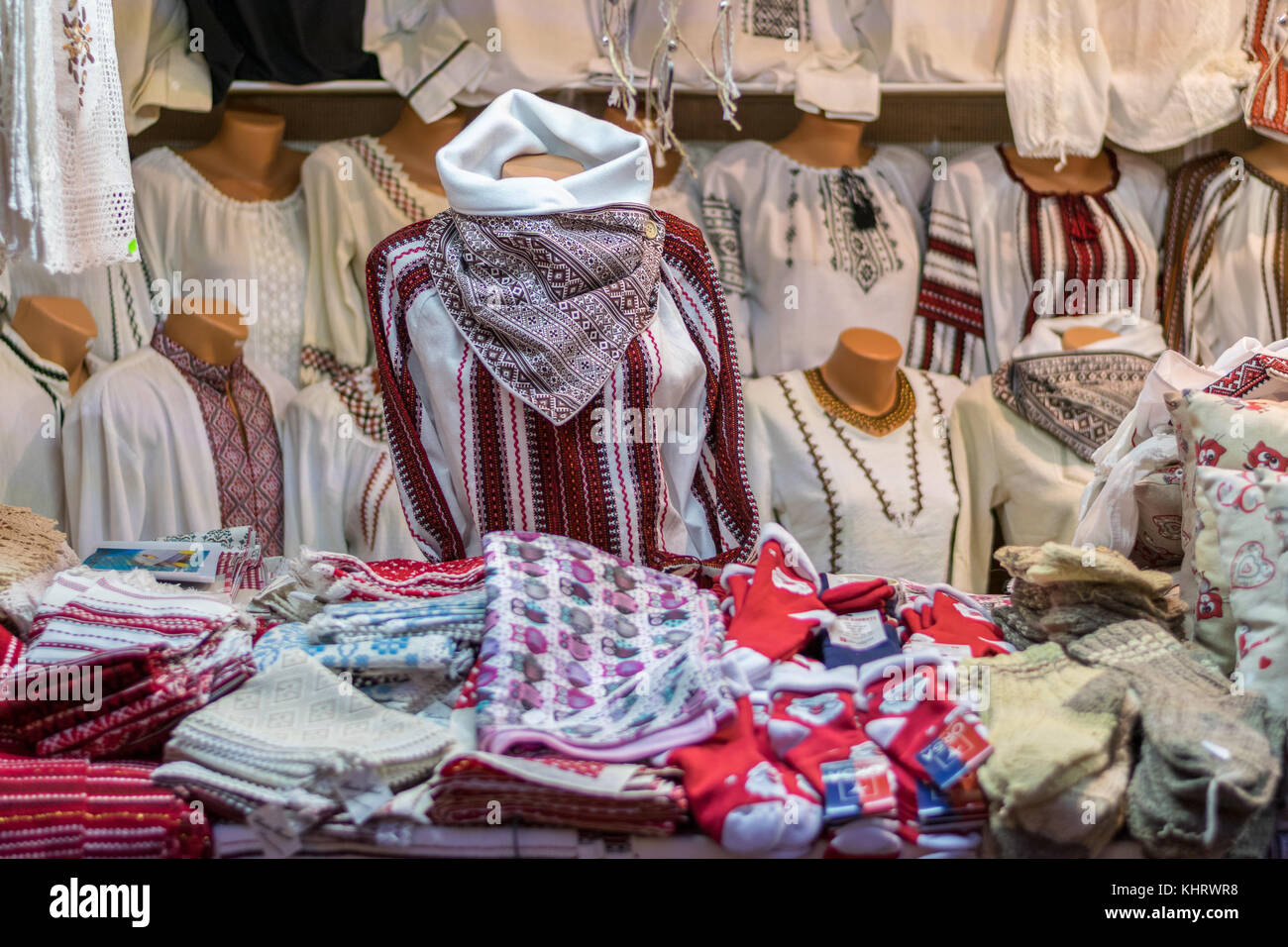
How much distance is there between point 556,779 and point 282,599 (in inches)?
21.2

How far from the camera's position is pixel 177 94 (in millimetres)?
2729

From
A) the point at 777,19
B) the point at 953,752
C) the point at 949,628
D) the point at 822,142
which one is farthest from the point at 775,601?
the point at 777,19

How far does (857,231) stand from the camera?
2.94 metres

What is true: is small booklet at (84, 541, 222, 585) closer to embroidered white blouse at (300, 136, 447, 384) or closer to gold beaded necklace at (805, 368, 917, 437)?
embroidered white blouse at (300, 136, 447, 384)

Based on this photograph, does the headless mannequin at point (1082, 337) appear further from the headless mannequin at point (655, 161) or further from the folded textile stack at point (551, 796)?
the folded textile stack at point (551, 796)

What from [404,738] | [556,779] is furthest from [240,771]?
[556,779]

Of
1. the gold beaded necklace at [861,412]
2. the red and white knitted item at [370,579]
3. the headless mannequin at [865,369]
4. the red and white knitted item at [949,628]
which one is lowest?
the red and white knitted item at [949,628]

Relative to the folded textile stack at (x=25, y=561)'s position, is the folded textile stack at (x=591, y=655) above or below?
below

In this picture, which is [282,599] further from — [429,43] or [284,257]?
[429,43]

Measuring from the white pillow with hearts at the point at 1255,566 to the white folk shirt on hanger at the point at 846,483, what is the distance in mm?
1135

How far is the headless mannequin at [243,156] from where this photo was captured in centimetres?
284

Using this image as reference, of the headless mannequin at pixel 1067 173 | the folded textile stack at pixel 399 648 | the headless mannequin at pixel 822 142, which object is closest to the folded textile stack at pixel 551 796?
the folded textile stack at pixel 399 648

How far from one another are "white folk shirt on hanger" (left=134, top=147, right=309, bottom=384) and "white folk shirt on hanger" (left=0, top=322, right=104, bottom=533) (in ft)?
1.20

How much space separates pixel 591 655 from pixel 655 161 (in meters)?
1.72
